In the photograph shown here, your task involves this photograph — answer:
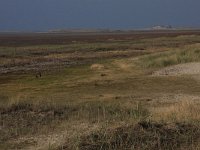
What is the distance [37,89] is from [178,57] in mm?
15248

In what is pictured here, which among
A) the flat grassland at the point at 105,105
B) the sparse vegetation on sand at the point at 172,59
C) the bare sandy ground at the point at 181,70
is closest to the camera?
the flat grassland at the point at 105,105

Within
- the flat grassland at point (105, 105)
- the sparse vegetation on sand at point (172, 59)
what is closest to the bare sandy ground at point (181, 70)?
the flat grassland at point (105, 105)

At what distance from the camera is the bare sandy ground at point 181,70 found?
119 feet

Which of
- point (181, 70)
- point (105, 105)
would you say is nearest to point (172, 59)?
point (181, 70)

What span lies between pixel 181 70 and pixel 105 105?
663 inches

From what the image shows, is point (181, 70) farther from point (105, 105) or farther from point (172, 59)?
point (105, 105)

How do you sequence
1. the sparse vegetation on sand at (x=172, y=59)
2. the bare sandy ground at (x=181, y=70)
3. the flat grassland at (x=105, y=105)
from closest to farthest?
the flat grassland at (x=105, y=105) < the bare sandy ground at (x=181, y=70) < the sparse vegetation on sand at (x=172, y=59)

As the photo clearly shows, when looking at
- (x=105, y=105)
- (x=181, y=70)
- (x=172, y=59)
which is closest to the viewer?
(x=105, y=105)

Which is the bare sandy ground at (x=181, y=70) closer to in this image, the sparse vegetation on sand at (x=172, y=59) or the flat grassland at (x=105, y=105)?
the flat grassland at (x=105, y=105)

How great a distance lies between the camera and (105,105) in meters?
21.7

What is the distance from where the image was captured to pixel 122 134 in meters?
13.5

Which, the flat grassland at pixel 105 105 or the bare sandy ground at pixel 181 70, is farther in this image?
the bare sandy ground at pixel 181 70

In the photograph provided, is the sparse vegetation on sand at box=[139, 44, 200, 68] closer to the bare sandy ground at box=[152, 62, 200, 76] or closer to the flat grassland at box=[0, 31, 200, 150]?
the flat grassland at box=[0, 31, 200, 150]

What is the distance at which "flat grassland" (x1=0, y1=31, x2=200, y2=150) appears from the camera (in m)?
13.6
